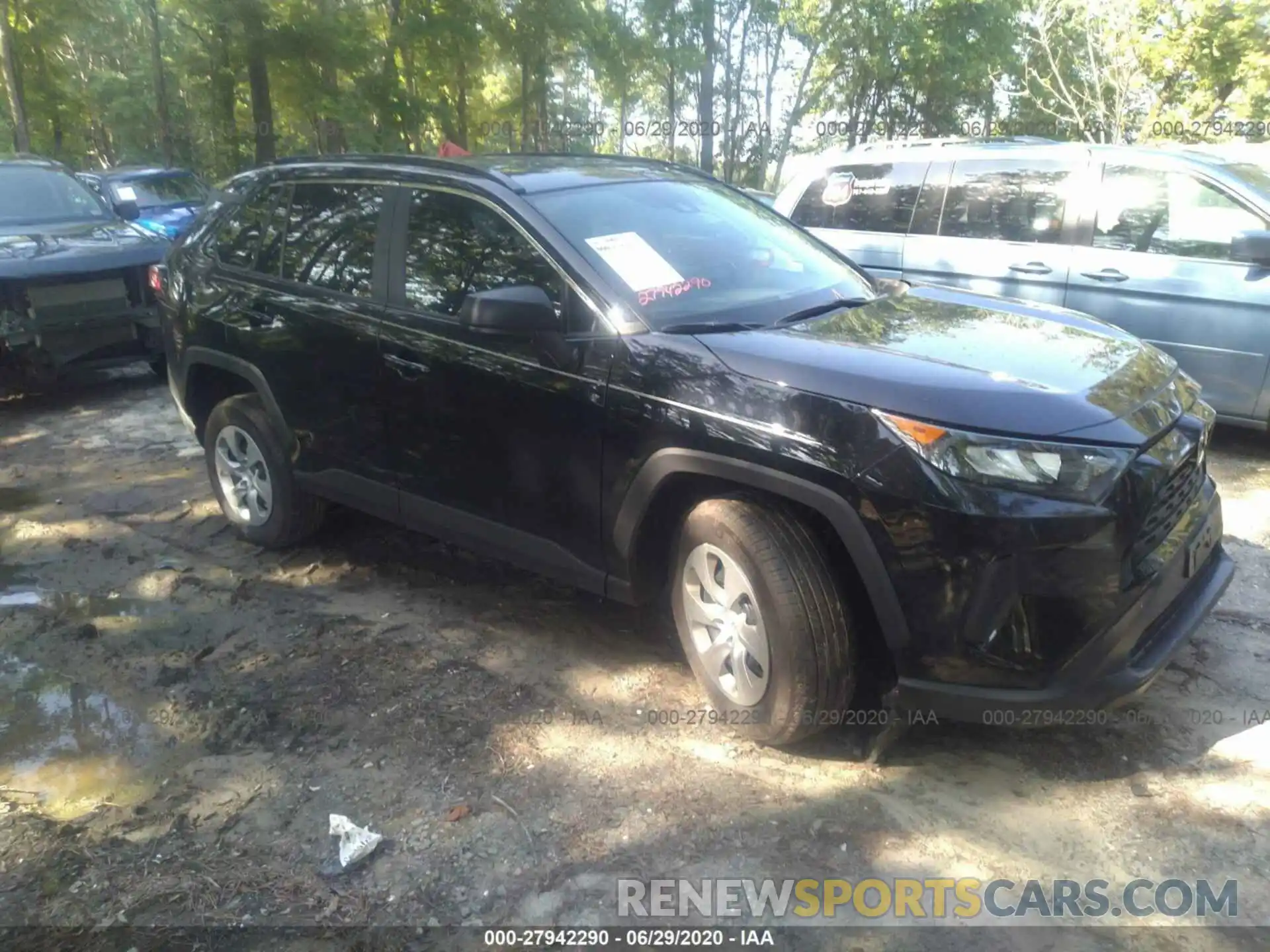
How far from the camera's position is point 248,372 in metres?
4.51

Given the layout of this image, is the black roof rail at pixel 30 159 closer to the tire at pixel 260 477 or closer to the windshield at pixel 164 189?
the tire at pixel 260 477

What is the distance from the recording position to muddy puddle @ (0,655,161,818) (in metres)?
3.09

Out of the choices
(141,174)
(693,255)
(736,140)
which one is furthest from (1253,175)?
(736,140)

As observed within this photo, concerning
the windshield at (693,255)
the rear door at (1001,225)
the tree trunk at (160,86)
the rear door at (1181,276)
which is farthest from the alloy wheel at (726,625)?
the tree trunk at (160,86)

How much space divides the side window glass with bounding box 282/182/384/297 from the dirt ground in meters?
1.40

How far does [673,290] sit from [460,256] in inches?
34.5

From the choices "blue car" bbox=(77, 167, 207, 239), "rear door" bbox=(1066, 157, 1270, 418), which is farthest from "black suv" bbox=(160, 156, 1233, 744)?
"blue car" bbox=(77, 167, 207, 239)

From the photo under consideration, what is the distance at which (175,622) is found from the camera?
165 inches

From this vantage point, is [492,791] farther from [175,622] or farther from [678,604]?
[175,622]

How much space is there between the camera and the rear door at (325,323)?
3.98 m

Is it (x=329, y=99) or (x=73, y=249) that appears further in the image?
(x=329, y=99)

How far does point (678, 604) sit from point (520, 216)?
149 centimetres

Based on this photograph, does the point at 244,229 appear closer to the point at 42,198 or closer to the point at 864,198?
the point at 864,198

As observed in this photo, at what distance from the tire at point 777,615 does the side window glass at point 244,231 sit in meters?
2.74
